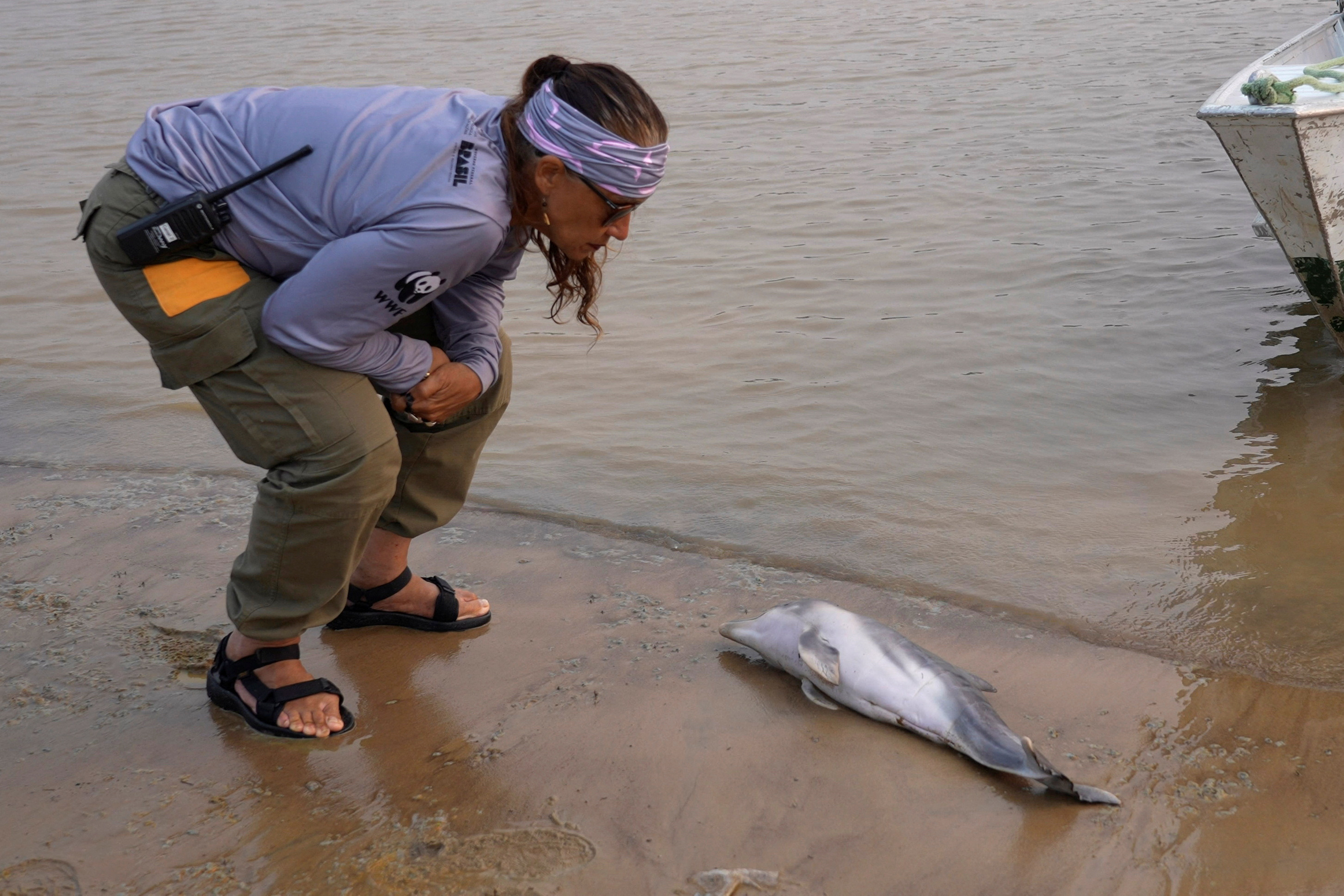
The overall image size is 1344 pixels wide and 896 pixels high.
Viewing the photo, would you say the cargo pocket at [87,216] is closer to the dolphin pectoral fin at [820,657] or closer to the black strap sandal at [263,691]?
the black strap sandal at [263,691]

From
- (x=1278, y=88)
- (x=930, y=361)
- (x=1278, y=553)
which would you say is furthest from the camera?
(x=930, y=361)

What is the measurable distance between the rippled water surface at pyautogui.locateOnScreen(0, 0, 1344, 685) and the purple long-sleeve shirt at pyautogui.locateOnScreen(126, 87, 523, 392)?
2.09 m

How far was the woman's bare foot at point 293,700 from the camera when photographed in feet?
9.12

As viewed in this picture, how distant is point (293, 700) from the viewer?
280 centimetres

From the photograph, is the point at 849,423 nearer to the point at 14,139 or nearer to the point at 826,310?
the point at 826,310

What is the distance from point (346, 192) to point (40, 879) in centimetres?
156

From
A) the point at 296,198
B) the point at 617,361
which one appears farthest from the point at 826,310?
the point at 296,198

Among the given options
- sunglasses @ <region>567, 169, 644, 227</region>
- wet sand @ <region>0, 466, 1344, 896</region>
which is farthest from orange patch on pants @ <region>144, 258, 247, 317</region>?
wet sand @ <region>0, 466, 1344, 896</region>

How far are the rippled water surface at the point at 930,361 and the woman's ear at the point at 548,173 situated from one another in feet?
6.81

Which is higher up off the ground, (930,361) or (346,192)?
(346,192)

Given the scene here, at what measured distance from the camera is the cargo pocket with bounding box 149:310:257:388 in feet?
7.93

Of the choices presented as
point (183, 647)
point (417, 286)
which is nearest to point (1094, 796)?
point (417, 286)

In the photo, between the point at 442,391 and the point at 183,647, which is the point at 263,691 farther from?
the point at 442,391

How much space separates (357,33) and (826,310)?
1277 centimetres
